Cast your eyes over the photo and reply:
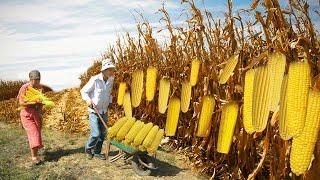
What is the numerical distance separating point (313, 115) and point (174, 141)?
5.81 m

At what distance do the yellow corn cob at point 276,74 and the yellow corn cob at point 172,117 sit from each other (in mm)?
2117

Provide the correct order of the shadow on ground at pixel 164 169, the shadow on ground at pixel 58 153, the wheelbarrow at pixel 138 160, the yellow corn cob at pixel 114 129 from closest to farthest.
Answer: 1. the yellow corn cob at pixel 114 129
2. the wheelbarrow at pixel 138 160
3. the shadow on ground at pixel 164 169
4. the shadow on ground at pixel 58 153

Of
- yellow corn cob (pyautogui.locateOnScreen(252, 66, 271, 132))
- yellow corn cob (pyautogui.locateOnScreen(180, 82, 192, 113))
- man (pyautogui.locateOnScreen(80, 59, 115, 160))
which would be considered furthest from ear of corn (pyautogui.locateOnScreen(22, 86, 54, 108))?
yellow corn cob (pyautogui.locateOnScreen(252, 66, 271, 132))

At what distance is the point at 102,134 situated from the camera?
7.91m

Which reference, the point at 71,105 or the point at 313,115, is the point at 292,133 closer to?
the point at 313,115

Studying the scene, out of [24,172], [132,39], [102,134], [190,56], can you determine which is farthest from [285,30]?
[132,39]

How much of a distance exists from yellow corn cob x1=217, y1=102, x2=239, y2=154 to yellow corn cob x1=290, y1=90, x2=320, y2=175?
0.97 metres

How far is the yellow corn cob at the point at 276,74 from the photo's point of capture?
9.03 ft

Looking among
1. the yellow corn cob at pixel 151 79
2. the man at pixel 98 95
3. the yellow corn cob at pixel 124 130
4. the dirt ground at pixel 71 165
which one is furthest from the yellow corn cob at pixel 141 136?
the man at pixel 98 95

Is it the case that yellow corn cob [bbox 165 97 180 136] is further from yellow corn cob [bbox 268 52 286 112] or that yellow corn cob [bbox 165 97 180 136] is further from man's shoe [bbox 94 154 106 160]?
man's shoe [bbox 94 154 106 160]

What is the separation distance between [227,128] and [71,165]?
186 inches

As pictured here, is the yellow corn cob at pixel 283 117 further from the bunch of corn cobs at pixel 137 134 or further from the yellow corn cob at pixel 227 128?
the bunch of corn cobs at pixel 137 134

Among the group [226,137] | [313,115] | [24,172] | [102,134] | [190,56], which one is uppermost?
[190,56]

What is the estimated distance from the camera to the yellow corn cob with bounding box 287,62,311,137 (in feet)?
8.71
